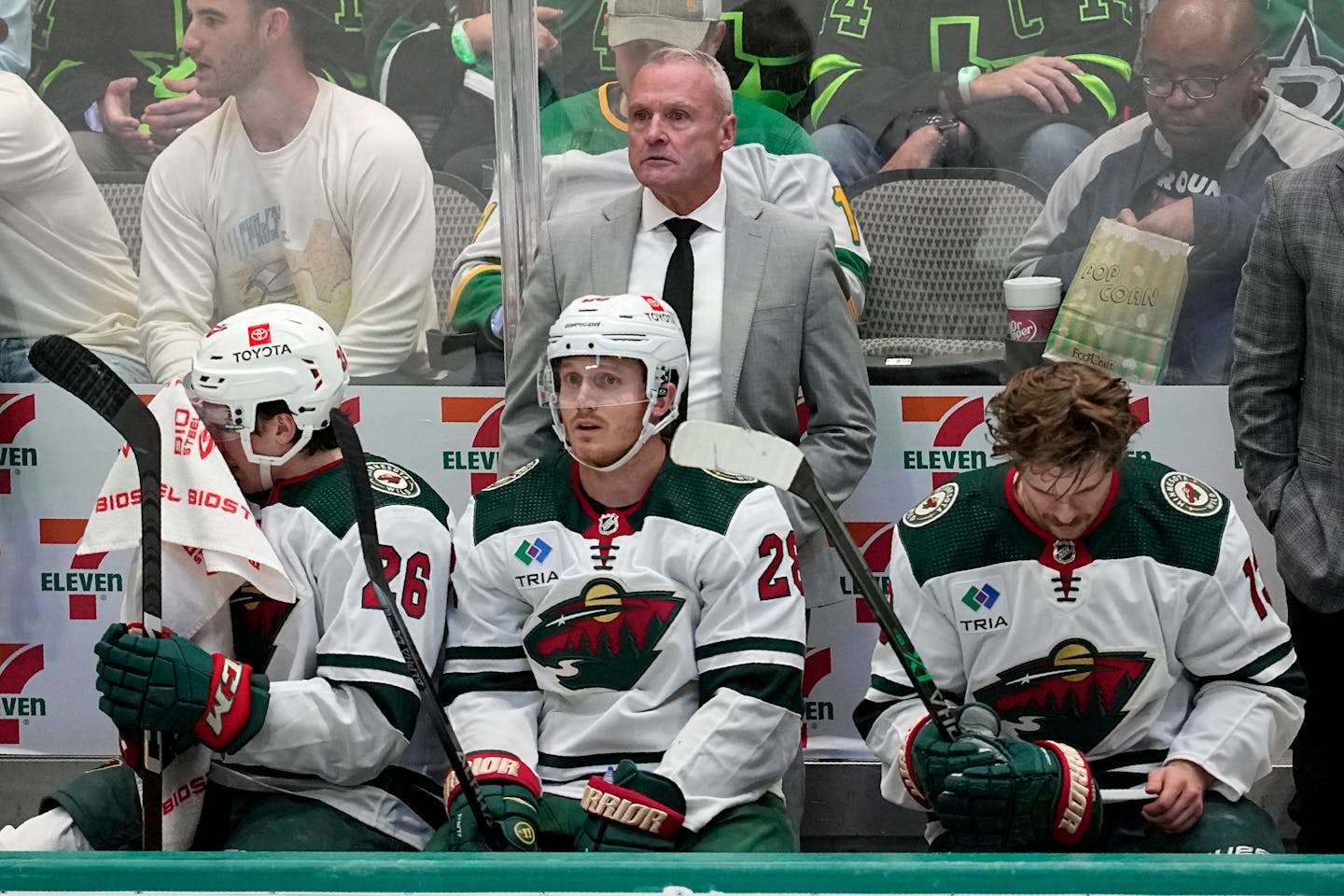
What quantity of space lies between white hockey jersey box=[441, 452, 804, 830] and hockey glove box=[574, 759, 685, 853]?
114 millimetres

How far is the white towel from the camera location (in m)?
2.74

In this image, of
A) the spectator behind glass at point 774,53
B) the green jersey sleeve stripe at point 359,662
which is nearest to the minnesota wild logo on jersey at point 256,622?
the green jersey sleeve stripe at point 359,662

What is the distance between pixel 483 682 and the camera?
290cm

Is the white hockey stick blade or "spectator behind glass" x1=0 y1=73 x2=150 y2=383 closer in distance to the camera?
the white hockey stick blade

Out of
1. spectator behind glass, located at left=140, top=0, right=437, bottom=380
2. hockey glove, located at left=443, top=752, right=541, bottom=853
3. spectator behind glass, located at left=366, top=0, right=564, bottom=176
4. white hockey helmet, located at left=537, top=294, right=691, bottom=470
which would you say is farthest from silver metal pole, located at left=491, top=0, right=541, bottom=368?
hockey glove, located at left=443, top=752, right=541, bottom=853

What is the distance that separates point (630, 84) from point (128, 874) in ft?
6.99

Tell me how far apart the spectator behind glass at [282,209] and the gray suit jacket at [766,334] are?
17.2 inches

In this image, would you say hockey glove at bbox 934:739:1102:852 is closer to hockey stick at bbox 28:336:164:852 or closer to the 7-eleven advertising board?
the 7-eleven advertising board

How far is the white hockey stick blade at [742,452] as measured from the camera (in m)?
2.37

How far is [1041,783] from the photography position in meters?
2.56

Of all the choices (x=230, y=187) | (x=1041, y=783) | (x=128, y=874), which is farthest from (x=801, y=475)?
(x=230, y=187)

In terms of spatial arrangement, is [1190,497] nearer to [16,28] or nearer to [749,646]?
[749,646]

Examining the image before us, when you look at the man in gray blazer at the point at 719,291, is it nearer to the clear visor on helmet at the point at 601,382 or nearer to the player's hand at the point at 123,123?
the clear visor on helmet at the point at 601,382

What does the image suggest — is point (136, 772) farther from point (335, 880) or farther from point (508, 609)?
point (335, 880)
